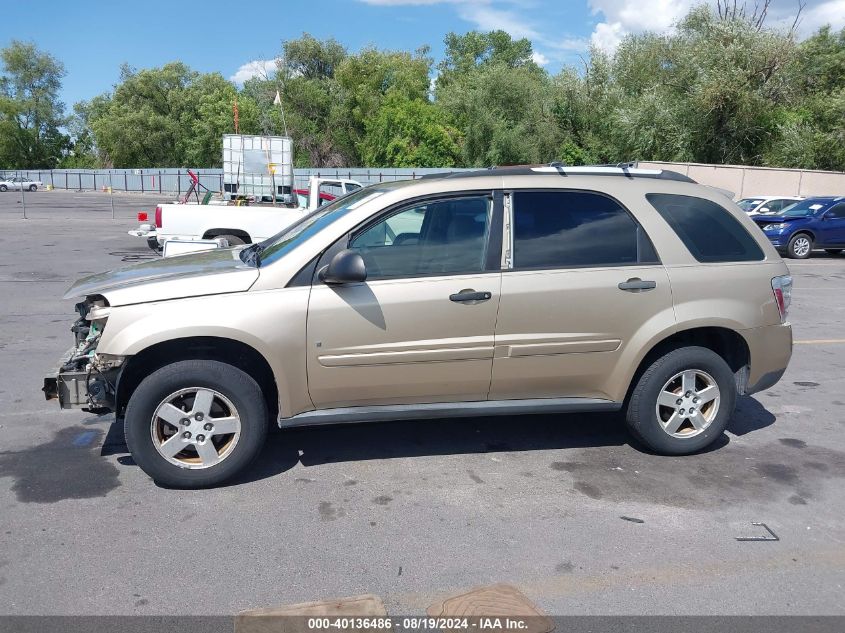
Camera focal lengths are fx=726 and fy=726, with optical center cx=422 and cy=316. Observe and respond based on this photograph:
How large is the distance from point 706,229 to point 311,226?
9.06 feet

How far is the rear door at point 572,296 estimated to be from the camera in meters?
4.67

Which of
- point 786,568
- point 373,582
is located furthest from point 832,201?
point 373,582

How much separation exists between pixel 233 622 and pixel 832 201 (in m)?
20.7

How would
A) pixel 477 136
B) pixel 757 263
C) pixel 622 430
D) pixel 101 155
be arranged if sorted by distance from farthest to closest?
pixel 101 155, pixel 477 136, pixel 622 430, pixel 757 263

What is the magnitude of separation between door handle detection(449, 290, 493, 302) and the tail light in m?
2.13

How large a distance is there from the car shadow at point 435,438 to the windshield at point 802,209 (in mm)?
15421

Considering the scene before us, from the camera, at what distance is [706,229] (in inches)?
201

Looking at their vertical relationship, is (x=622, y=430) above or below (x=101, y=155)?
below

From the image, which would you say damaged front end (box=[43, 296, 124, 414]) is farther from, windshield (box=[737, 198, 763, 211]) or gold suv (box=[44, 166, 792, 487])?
windshield (box=[737, 198, 763, 211])

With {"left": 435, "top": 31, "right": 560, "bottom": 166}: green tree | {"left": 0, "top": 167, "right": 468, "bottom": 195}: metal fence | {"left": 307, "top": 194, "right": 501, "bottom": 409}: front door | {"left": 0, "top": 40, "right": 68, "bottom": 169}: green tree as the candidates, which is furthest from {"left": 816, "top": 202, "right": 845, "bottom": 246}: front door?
{"left": 0, "top": 40, "right": 68, "bottom": 169}: green tree

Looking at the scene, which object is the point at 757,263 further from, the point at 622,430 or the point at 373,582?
the point at 373,582

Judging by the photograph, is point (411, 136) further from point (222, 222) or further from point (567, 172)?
point (567, 172)

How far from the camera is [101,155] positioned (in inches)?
2953

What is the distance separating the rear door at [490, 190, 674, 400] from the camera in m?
4.67
